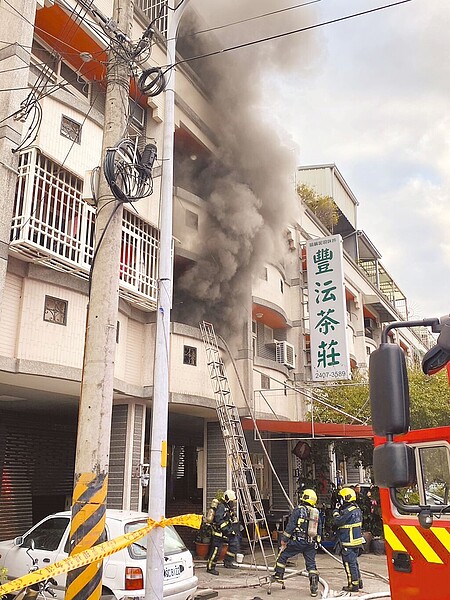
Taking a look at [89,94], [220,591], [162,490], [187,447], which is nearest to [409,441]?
[162,490]

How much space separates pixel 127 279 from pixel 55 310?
1.89 metres

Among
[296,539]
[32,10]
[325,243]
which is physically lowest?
[296,539]

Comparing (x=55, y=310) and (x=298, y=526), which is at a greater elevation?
(x=55, y=310)

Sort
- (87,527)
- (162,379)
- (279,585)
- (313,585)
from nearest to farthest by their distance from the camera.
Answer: (87,527) < (162,379) < (313,585) < (279,585)

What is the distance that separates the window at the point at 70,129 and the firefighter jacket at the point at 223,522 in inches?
295

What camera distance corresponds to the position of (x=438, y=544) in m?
2.99

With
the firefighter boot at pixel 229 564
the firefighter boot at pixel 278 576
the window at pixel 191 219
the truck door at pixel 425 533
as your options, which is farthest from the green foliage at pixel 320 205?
the truck door at pixel 425 533

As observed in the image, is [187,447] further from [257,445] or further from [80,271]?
[80,271]

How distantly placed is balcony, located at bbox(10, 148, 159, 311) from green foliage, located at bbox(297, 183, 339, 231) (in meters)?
14.5

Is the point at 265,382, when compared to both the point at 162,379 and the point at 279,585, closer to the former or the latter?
the point at 279,585

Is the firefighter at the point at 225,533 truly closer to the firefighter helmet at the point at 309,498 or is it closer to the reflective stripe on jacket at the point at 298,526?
the reflective stripe on jacket at the point at 298,526

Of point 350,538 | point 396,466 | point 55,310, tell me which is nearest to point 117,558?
point 55,310

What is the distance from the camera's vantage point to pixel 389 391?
2.56 meters

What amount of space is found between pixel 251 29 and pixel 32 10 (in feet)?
26.1
